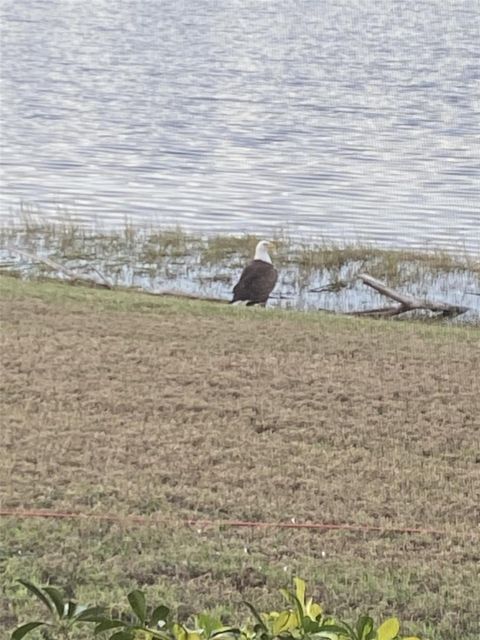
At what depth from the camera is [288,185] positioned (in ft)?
11.5

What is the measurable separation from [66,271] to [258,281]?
683 mm

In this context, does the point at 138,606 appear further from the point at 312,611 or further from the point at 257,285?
the point at 257,285

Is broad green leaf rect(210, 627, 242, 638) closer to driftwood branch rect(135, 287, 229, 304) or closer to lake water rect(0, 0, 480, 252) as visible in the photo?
lake water rect(0, 0, 480, 252)

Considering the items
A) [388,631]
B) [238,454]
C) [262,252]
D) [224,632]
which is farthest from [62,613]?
[262,252]

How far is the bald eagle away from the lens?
11.3 feet

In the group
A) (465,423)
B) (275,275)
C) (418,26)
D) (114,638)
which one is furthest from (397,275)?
(114,638)

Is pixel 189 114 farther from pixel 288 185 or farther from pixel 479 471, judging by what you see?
pixel 479 471

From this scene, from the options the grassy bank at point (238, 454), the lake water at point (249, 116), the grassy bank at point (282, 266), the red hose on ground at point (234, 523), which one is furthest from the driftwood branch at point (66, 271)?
the red hose on ground at point (234, 523)

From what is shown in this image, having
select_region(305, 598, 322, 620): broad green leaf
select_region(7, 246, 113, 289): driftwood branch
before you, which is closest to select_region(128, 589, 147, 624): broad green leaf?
select_region(305, 598, 322, 620): broad green leaf

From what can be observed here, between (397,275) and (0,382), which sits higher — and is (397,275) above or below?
above

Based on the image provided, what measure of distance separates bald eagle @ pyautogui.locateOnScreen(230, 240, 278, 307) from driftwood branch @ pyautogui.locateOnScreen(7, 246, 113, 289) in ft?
1.50

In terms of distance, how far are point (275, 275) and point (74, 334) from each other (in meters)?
0.71

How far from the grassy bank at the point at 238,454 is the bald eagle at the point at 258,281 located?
95 millimetres

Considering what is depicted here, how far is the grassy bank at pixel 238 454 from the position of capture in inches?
71.9
